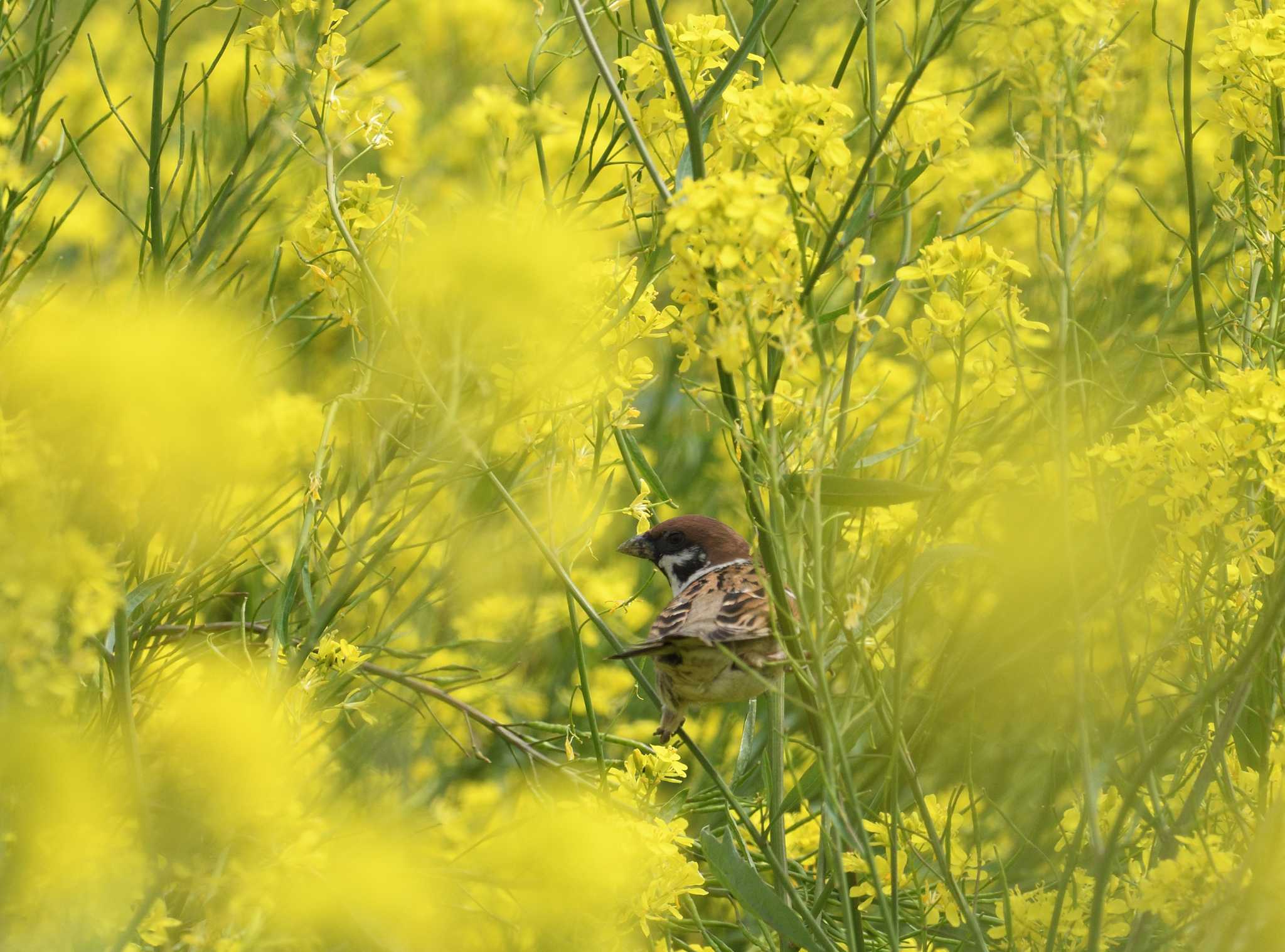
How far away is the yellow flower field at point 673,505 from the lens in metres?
1.79

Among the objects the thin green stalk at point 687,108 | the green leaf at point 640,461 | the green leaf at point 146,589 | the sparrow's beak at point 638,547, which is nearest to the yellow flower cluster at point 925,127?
the thin green stalk at point 687,108

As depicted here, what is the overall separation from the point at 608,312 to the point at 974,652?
2.62 feet

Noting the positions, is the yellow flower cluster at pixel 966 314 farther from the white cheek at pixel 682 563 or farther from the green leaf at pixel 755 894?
the white cheek at pixel 682 563

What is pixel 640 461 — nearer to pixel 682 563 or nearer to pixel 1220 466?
pixel 682 563

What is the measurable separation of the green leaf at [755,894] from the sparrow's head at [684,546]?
1.12 m

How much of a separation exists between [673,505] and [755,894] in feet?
2.61

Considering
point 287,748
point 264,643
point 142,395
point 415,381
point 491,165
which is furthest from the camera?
point 264,643

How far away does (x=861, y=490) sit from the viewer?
1926 millimetres

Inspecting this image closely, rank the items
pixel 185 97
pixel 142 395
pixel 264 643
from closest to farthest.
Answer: pixel 142 395
pixel 185 97
pixel 264 643

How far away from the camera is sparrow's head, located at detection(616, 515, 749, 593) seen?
3217mm

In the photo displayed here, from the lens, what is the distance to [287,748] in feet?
6.58

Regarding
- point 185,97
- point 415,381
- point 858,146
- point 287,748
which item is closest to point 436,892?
point 287,748

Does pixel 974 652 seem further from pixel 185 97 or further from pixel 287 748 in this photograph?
pixel 185 97

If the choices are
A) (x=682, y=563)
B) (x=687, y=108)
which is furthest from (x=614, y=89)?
(x=682, y=563)
